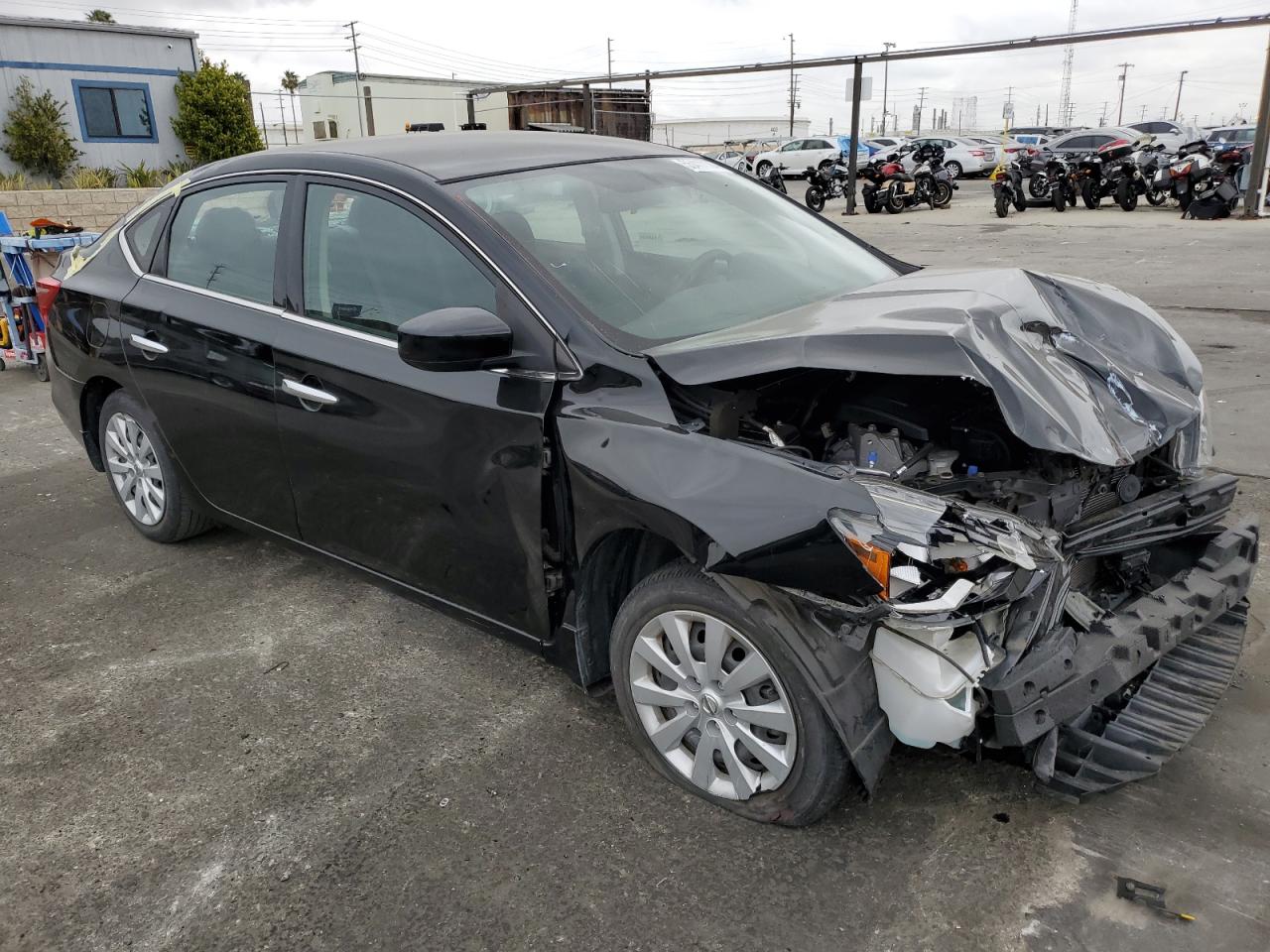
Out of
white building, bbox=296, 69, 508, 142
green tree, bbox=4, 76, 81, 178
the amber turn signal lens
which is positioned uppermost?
white building, bbox=296, 69, 508, 142

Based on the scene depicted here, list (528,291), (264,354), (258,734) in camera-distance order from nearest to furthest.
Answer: (528,291)
(258,734)
(264,354)

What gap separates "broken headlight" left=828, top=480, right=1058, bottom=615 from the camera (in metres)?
2.06

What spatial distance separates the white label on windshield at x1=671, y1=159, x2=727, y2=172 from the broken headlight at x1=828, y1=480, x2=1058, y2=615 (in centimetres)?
195

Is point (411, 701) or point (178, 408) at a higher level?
point (178, 408)

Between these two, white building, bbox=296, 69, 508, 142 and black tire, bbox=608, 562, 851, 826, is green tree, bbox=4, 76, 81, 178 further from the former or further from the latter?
black tire, bbox=608, 562, 851, 826

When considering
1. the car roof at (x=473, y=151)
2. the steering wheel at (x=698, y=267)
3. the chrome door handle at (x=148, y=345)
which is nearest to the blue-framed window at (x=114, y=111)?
Result: the chrome door handle at (x=148, y=345)

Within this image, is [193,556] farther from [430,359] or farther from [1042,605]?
[1042,605]

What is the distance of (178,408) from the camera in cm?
381

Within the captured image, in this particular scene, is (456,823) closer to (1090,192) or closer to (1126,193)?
(1126,193)

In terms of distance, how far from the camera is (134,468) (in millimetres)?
4352

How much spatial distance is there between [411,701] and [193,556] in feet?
5.81

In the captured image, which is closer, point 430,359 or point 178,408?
point 430,359

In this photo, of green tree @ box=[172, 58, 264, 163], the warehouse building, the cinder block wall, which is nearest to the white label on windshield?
the cinder block wall

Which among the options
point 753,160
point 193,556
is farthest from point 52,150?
point 193,556
